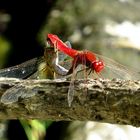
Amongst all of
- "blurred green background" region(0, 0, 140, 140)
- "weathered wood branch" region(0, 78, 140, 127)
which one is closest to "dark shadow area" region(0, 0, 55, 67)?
"blurred green background" region(0, 0, 140, 140)

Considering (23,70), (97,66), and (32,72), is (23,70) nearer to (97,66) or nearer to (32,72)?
(32,72)

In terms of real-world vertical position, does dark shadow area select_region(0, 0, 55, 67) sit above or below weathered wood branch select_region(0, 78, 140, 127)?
above

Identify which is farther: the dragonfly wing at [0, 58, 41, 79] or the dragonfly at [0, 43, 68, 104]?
the dragonfly wing at [0, 58, 41, 79]

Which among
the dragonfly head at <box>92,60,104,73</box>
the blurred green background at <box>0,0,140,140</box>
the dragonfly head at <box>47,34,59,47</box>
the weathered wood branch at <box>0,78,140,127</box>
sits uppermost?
the blurred green background at <box>0,0,140,140</box>

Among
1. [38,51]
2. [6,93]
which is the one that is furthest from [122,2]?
[6,93]

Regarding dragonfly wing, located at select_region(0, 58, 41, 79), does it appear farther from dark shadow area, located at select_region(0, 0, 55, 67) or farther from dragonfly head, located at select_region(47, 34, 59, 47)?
dark shadow area, located at select_region(0, 0, 55, 67)

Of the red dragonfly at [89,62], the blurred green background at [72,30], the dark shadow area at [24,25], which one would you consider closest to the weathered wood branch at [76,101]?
the red dragonfly at [89,62]

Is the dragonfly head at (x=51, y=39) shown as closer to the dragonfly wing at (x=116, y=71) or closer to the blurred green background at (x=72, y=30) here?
the dragonfly wing at (x=116, y=71)

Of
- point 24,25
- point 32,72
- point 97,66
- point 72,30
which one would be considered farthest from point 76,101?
→ point 24,25
